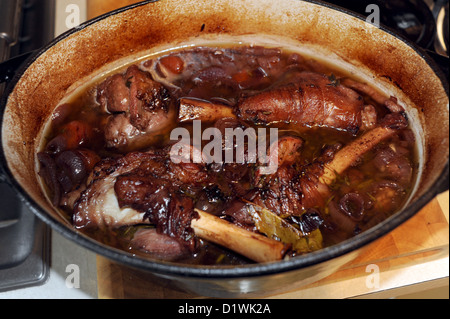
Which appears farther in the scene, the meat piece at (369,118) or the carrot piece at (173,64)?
the carrot piece at (173,64)

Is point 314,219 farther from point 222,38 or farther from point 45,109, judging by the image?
point 45,109

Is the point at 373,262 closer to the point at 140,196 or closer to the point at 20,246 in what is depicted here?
the point at 140,196

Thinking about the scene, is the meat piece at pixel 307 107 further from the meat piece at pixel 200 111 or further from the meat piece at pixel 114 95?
the meat piece at pixel 114 95

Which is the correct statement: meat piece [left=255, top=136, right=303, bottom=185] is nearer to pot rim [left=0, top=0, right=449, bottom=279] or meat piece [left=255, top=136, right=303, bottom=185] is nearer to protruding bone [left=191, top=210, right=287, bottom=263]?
protruding bone [left=191, top=210, right=287, bottom=263]

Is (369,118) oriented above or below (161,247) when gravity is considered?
above

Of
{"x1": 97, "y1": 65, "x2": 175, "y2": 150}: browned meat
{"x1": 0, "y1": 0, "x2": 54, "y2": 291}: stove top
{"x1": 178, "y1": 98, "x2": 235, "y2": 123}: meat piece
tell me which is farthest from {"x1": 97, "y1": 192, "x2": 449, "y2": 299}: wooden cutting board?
{"x1": 178, "y1": 98, "x2": 235, "y2": 123}: meat piece

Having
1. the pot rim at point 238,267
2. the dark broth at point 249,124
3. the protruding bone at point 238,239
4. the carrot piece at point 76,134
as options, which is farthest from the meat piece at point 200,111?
the pot rim at point 238,267

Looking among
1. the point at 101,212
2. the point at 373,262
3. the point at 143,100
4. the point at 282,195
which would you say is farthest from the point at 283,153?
the point at 101,212
